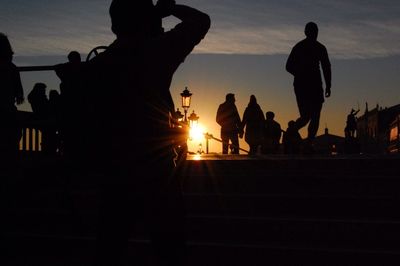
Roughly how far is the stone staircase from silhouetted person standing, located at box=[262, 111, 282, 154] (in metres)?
9.09

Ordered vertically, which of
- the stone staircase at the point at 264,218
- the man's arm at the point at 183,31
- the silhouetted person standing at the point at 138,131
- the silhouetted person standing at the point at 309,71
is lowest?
the stone staircase at the point at 264,218

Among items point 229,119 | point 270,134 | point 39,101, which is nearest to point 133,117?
point 39,101

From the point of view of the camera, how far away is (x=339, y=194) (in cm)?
763

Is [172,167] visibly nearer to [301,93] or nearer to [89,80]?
[89,80]

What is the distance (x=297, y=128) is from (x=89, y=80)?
32.6ft

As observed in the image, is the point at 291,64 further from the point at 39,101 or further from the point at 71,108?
the point at 71,108

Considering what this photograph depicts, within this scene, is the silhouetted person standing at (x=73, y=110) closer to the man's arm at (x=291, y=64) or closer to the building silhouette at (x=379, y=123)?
the man's arm at (x=291, y=64)

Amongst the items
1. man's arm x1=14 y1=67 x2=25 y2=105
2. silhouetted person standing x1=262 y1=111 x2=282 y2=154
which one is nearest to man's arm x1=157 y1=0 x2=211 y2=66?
man's arm x1=14 y1=67 x2=25 y2=105

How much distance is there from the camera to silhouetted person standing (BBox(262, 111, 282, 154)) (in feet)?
59.7

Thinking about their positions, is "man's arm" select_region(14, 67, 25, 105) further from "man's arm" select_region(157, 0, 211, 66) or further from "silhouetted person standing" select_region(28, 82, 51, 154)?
"man's arm" select_region(157, 0, 211, 66)

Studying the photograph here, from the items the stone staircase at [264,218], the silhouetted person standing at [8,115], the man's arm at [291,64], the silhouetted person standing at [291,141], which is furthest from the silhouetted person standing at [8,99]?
the silhouetted person standing at [291,141]

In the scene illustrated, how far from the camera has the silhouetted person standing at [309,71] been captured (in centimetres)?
1129

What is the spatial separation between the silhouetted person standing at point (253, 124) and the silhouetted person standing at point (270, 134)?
0.26m

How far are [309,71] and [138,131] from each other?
847 centimetres
